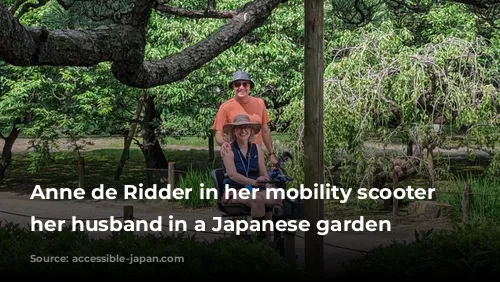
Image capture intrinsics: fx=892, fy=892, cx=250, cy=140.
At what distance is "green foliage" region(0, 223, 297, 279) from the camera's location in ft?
19.2

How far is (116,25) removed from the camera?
7172mm

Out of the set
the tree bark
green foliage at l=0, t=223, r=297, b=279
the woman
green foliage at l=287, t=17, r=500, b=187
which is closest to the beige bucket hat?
the woman

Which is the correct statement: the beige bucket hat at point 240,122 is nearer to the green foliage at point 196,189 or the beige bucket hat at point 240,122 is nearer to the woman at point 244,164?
the woman at point 244,164

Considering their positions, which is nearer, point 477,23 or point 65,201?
point 65,201

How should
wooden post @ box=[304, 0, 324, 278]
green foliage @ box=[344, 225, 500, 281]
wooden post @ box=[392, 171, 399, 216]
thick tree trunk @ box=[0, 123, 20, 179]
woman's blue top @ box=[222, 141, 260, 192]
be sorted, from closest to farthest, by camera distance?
green foliage @ box=[344, 225, 500, 281] < wooden post @ box=[304, 0, 324, 278] < woman's blue top @ box=[222, 141, 260, 192] < wooden post @ box=[392, 171, 399, 216] < thick tree trunk @ box=[0, 123, 20, 179]

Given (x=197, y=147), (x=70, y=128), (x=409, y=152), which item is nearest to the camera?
(x=409, y=152)

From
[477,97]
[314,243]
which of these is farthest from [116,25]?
[477,97]

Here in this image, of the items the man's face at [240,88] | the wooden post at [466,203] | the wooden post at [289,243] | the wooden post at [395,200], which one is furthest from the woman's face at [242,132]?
the wooden post at [395,200]

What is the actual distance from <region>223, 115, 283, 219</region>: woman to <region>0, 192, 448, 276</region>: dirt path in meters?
0.77

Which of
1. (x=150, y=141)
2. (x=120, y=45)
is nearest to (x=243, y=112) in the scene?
(x=120, y=45)

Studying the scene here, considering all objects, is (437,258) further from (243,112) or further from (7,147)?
(7,147)

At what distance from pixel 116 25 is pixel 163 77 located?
0.82 m

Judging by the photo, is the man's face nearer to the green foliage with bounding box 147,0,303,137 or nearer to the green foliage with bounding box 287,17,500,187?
the green foliage with bounding box 287,17,500,187

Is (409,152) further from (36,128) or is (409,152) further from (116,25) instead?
(116,25)
